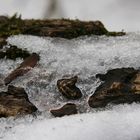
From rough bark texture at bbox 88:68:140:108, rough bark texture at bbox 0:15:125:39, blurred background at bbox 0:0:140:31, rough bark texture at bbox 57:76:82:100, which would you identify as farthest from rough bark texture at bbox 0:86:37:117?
blurred background at bbox 0:0:140:31

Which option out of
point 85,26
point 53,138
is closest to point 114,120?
point 53,138

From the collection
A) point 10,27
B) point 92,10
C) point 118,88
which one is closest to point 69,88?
point 118,88

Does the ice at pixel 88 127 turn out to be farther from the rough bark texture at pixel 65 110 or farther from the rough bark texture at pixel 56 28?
the rough bark texture at pixel 56 28

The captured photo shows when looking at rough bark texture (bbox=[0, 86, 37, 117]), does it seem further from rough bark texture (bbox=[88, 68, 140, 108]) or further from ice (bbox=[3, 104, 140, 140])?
rough bark texture (bbox=[88, 68, 140, 108])

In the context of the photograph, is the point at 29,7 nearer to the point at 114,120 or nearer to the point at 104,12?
the point at 104,12

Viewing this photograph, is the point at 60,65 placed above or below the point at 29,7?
below

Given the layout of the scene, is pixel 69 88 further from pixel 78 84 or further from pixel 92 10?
pixel 92 10
